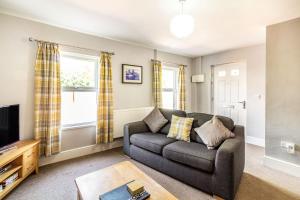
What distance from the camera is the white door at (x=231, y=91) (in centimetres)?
420

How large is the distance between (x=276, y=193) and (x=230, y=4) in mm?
2487

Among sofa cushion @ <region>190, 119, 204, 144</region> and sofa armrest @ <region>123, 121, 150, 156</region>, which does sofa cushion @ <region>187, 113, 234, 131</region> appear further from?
sofa armrest @ <region>123, 121, 150, 156</region>

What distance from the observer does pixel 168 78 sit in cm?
480

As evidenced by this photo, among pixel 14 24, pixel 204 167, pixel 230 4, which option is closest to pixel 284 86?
pixel 230 4

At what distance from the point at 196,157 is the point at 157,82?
2523 millimetres

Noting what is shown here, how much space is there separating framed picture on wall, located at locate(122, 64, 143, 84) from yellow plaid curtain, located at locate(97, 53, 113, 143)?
Result: 0.40 meters

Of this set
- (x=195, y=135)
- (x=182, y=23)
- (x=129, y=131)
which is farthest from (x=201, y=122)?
(x=182, y=23)

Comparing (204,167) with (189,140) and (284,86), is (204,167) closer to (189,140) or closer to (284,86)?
(189,140)

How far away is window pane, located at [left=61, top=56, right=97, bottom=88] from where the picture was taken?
3.01 m

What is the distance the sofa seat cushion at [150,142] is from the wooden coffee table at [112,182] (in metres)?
0.76

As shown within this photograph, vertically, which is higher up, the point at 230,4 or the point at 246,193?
the point at 230,4

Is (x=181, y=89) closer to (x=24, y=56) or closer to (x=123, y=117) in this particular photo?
(x=123, y=117)

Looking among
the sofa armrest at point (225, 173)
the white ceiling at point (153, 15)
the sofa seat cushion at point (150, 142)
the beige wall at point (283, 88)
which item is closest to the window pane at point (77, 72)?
the white ceiling at point (153, 15)

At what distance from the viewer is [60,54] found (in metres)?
2.88
